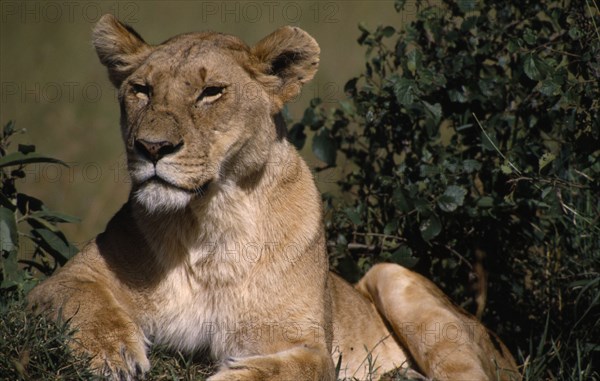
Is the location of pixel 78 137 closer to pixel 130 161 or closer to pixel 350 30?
pixel 350 30

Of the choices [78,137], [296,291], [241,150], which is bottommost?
[78,137]

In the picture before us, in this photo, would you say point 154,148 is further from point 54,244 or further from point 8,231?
point 54,244

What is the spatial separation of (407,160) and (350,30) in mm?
7282

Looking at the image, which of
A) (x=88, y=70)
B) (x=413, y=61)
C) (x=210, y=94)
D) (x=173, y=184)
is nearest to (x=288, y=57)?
(x=210, y=94)

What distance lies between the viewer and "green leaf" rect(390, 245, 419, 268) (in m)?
4.89

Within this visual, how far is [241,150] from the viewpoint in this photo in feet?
11.8

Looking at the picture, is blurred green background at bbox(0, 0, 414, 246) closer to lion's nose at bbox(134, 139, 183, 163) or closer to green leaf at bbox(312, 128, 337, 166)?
green leaf at bbox(312, 128, 337, 166)

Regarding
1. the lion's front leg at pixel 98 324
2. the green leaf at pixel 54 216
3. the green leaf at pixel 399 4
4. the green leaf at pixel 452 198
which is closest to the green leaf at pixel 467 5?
the green leaf at pixel 399 4

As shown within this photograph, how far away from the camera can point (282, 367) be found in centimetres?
345

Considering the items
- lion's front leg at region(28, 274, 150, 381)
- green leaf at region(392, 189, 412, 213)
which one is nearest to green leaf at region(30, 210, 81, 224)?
lion's front leg at region(28, 274, 150, 381)

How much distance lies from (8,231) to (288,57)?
1.45m

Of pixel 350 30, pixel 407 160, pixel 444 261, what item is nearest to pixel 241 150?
pixel 407 160

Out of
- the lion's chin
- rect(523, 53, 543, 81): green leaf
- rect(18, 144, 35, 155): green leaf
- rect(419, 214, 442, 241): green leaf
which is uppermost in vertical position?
rect(523, 53, 543, 81): green leaf

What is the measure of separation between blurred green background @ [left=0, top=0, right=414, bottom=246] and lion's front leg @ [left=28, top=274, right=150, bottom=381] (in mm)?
3304
